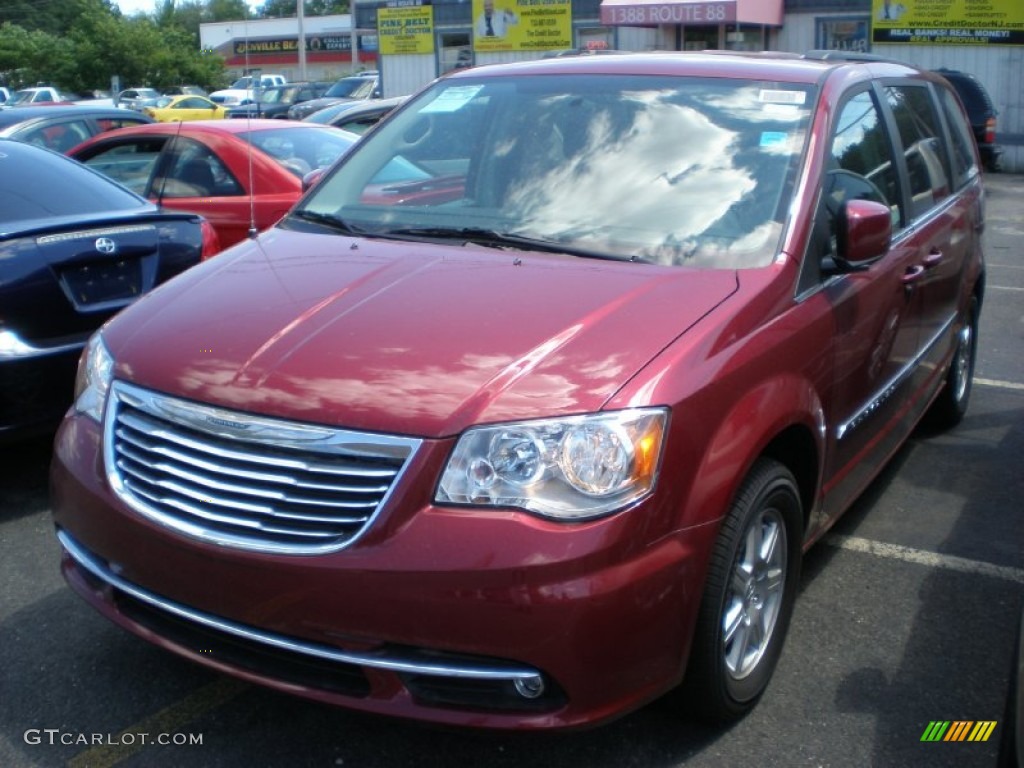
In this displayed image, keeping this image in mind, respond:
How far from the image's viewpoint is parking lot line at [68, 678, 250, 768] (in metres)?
3.22

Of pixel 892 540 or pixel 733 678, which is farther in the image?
pixel 892 540

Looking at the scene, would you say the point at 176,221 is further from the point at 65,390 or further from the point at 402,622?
the point at 402,622

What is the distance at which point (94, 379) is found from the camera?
351cm

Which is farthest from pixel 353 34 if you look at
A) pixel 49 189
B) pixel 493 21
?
pixel 49 189

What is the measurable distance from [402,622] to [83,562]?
1109 millimetres

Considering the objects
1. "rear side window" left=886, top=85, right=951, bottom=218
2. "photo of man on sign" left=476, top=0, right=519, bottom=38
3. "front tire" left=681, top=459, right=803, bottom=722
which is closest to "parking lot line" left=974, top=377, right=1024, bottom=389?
"rear side window" left=886, top=85, right=951, bottom=218

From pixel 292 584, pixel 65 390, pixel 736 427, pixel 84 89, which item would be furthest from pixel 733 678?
pixel 84 89

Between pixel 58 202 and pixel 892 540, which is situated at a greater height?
pixel 58 202

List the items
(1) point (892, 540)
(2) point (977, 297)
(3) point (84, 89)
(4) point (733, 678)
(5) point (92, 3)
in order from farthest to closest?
1. (5) point (92, 3)
2. (3) point (84, 89)
3. (2) point (977, 297)
4. (1) point (892, 540)
5. (4) point (733, 678)

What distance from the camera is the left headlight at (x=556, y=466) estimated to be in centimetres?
277

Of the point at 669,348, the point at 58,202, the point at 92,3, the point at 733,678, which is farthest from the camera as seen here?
the point at 92,3

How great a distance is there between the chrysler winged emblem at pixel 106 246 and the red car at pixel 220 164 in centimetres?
197

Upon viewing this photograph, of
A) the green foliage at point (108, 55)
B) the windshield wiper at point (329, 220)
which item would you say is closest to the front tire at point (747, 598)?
the windshield wiper at point (329, 220)

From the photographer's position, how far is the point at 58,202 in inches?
219
